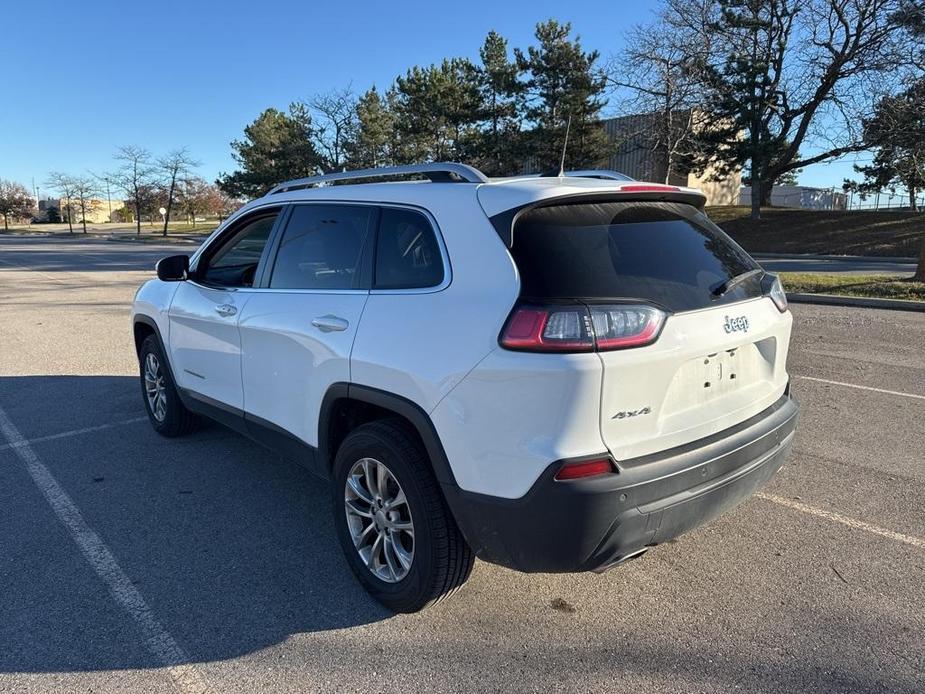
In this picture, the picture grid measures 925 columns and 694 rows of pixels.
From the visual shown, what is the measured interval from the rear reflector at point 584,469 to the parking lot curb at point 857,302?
11.8 m

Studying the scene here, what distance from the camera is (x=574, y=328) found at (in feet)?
7.54

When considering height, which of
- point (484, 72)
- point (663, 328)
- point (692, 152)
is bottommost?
point (663, 328)

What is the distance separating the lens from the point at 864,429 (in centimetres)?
514

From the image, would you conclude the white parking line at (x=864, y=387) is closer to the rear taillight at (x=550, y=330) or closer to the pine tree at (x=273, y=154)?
the rear taillight at (x=550, y=330)

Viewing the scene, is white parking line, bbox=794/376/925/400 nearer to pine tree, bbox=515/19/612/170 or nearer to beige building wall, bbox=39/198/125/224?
pine tree, bbox=515/19/612/170

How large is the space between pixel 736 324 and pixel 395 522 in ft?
5.31

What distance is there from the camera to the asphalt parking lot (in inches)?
98.8

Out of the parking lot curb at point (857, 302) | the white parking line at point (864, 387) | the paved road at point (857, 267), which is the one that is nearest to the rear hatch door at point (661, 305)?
the white parking line at point (864, 387)

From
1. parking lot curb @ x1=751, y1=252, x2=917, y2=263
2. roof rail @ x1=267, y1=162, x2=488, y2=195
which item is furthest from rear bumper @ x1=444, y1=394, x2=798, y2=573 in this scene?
parking lot curb @ x1=751, y1=252, x2=917, y2=263

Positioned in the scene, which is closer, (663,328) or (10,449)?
(663,328)

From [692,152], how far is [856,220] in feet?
28.8

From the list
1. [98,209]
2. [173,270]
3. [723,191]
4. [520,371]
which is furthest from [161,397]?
[98,209]

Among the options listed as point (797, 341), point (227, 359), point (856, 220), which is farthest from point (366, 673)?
point (856, 220)

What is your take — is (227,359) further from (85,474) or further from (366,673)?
(366,673)
